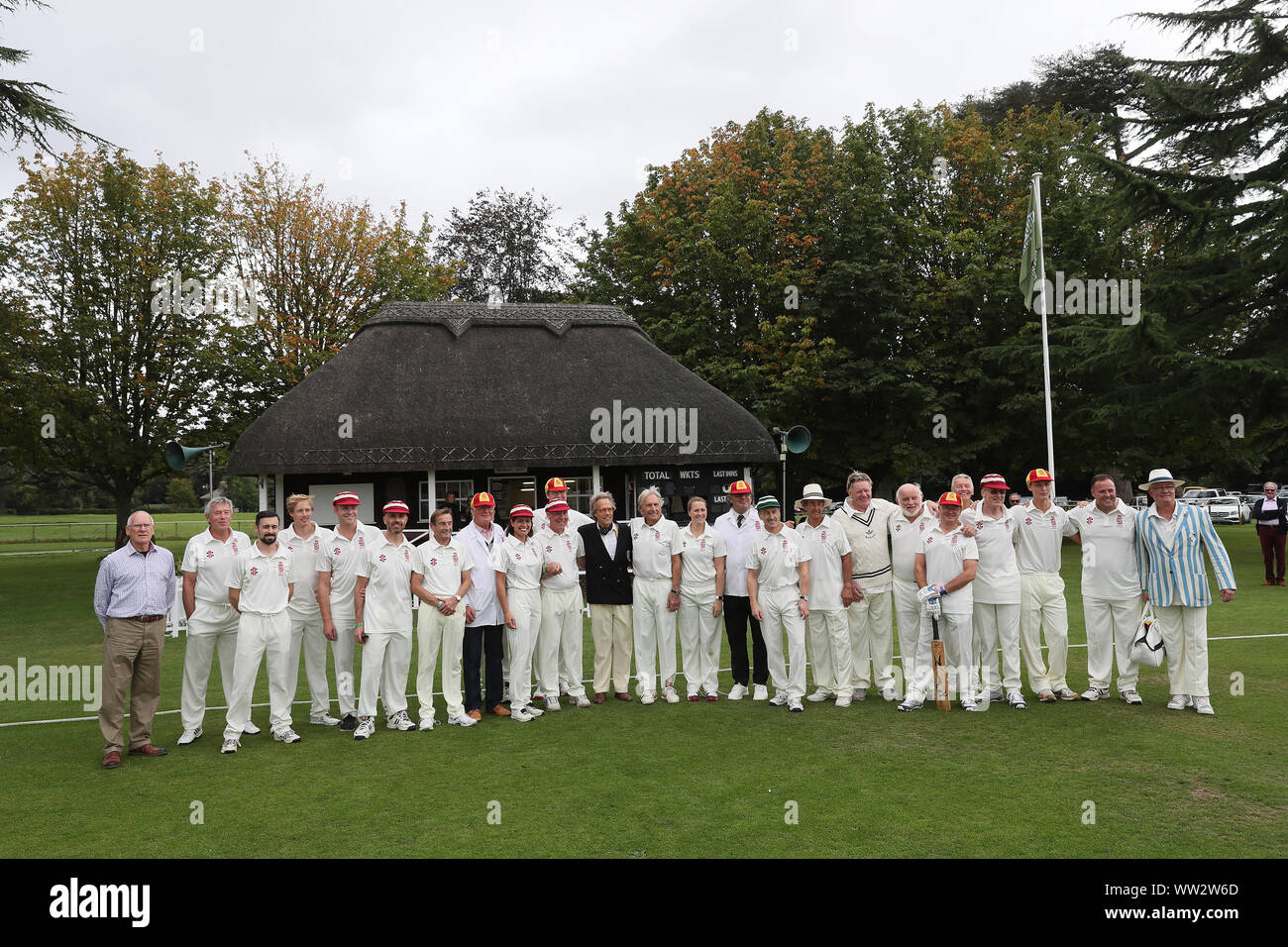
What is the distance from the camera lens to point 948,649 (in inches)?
321

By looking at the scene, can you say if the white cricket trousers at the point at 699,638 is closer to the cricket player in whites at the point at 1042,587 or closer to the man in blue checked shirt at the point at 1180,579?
the cricket player in whites at the point at 1042,587

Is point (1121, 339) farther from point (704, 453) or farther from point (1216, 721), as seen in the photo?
point (1216, 721)

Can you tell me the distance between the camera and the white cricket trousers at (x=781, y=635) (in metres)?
8.05

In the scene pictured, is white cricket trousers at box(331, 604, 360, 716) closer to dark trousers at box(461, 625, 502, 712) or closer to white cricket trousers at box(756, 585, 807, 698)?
dark trousers at box(461, 625, 502, 712)

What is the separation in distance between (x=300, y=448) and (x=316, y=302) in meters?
10.9

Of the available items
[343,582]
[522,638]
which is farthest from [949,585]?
[343,582]

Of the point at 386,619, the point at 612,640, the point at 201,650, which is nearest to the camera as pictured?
the point at 201,650

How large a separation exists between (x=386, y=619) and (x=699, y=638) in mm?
2914

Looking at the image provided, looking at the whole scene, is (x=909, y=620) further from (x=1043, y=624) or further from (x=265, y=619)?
(x=265, y=619)

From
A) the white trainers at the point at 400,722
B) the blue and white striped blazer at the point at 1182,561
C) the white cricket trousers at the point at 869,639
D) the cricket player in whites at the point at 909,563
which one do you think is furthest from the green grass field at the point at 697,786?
the blue and white striped blazer at the point at 1182,561

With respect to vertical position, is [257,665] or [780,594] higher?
[780,594]

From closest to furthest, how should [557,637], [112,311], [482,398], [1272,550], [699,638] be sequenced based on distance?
[557,637]
[699,638]
[1272,550]
[482,398]
[112,311]

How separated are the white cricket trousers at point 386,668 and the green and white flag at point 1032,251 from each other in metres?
13.0

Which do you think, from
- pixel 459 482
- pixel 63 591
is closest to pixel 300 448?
pixel 459 482
